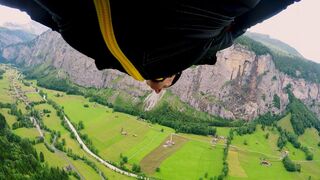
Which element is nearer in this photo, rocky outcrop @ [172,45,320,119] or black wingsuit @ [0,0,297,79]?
black wingsuit @ [0,0,297,79]

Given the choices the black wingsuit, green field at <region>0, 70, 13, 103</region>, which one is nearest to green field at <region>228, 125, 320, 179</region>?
green field at <region>0, 70, 13, 103</region>

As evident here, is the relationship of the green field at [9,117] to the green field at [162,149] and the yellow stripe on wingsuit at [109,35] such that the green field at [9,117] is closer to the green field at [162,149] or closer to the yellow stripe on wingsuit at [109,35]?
the green field at [162,149]

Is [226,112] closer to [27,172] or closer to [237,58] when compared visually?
[237,58]

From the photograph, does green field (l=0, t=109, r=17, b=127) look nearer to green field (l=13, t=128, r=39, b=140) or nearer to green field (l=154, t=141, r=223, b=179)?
green field (l=13, t=128, r=39, b=140)

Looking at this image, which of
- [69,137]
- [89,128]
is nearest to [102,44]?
[69,137]

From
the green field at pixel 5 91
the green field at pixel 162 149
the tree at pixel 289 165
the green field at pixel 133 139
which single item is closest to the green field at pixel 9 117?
the green field at pixel 162 149

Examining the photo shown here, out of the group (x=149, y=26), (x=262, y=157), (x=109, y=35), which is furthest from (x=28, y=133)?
(x=149, y=26)
